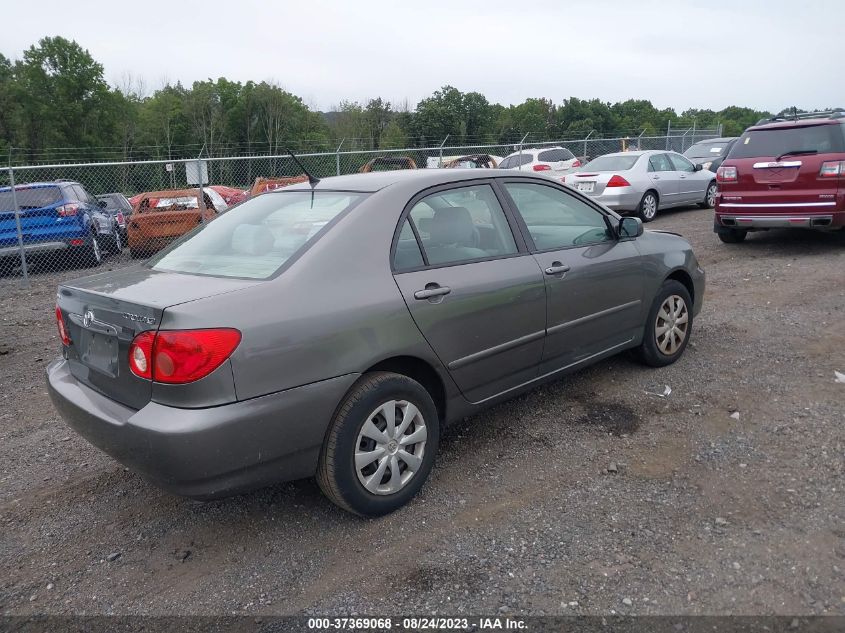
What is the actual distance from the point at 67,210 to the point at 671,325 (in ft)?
30.8

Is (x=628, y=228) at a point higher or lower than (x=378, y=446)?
higher

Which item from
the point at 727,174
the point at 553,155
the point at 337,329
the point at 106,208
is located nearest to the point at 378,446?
the point at 337,329

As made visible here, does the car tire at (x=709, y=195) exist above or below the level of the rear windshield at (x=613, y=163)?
below

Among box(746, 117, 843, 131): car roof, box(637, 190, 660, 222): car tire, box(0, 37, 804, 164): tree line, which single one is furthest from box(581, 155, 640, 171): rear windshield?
box(0, 37, 804, 164): tree line

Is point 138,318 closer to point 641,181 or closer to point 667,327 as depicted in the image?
point 667,327

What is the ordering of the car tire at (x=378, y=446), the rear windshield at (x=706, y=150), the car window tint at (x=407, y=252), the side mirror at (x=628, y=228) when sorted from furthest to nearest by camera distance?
the rear windshield at (x=706, y=150), the side mirror at (x=628, y=228), the car window tint at (x=407, y=252), the car tire at (x=378, y=446)

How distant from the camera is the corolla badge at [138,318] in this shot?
272 cm

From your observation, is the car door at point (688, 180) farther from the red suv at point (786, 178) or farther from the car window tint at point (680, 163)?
the red suv at point (786, 178)

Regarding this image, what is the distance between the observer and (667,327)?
501 centimetres

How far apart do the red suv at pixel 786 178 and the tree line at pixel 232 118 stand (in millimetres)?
28184

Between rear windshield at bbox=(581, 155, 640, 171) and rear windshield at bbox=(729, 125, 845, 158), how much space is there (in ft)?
11.9

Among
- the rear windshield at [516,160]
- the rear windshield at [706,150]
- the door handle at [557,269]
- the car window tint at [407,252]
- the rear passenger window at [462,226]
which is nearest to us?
the car window tint at [407,252]

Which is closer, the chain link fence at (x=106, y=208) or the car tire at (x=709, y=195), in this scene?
the chain link fence at (x=106, y=208)

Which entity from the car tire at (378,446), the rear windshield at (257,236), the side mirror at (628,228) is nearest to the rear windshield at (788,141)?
the side mirror at (628,228)
